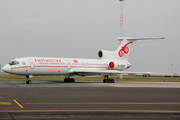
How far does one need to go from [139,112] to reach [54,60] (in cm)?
2595

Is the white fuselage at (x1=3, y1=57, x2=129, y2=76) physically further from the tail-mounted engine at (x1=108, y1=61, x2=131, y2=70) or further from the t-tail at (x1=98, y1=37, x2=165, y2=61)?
the t-tail at (x1=98, y1=37, x2=165, y2=61)

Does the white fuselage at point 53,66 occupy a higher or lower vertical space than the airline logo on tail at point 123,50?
lower

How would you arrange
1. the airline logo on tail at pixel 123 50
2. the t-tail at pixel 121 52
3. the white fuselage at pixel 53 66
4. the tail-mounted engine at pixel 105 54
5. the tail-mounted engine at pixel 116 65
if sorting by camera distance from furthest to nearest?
the airline logo on tail at pixel 123 50, the t-tail at pixel 121 52, the tail-mounted engine at pixel 105 54, the tail-mounted engine at pixel 116 65, the white fuselage at pixel 53 66

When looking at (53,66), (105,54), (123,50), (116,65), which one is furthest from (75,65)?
(123,50)

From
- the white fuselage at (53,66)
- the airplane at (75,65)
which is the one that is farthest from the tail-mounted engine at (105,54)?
the white fuselage at (53,66)

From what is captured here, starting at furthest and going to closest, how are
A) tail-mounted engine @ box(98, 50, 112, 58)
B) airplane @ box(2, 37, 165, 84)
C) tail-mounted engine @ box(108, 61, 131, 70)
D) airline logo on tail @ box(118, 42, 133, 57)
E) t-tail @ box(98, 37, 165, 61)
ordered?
airline logo on tail @ box(118, 42, 133, 57) < t-tail @ box(98, 37, 165, 61) < tail-mounted engine @ box(98, 50, 112, 58) < tail-mounted engine @ box(108, 61, 131, 70) < airplane @ box(2, 37, 165, 84)

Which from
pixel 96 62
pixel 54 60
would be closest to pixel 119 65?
pixel 96 62

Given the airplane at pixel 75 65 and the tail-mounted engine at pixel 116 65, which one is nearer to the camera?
the airplane at pixel 75 65

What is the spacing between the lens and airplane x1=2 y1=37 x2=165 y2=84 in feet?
100

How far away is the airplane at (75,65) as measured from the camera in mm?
30527

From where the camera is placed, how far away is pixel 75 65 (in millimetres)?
36469

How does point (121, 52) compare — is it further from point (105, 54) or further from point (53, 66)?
point (53, 66)

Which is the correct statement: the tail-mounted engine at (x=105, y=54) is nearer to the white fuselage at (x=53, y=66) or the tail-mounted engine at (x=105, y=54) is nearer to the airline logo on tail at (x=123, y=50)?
the white fuselage at (x=53, y=66)

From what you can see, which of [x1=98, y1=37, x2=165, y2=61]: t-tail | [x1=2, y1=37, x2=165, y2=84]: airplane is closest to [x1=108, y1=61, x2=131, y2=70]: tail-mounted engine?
[x1=2, y1=37, x2=165, y2=84]: airplane
